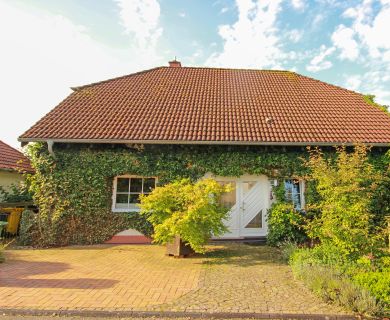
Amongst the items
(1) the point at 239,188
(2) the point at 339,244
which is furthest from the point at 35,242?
(2) the point at 339,244

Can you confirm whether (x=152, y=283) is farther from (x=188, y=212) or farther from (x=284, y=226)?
(x=284, y=226)

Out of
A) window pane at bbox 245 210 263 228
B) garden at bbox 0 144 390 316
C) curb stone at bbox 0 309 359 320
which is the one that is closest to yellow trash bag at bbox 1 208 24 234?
garden at bbox 0 144 390 316

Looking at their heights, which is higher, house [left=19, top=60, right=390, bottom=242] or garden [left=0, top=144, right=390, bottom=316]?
house [left=19, top=60, right=390, bottom=242]

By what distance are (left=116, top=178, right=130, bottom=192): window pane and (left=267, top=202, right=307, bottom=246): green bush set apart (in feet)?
16.5

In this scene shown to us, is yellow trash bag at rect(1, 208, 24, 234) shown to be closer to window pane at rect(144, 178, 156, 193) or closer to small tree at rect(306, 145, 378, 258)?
window pane at rect(144, 178, 156, 193)

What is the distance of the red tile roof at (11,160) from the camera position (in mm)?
12723

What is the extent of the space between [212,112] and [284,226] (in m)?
5.09

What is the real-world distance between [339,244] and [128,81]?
37.4ft

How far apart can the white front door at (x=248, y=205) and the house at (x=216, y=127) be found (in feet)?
0.11

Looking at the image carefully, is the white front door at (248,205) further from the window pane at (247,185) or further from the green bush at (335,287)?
the green bush at (335,287)

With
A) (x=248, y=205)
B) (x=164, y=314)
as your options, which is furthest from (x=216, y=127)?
(x=164, y=314)

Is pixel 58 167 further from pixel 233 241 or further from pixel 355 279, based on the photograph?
A: pixel 355 279

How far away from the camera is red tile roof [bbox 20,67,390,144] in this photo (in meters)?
9.89

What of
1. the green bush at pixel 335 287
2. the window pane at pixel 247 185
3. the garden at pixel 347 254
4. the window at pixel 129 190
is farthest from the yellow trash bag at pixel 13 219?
the green bush at pixel 335 287
